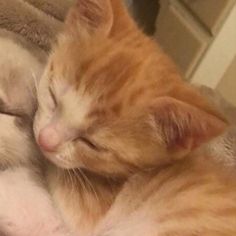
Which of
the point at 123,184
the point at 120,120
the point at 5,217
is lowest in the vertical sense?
the point at 5,217

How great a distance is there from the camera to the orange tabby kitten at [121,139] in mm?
921

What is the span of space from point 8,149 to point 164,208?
0.28 m

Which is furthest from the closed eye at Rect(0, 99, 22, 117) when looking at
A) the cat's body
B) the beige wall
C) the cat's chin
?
the beige wall

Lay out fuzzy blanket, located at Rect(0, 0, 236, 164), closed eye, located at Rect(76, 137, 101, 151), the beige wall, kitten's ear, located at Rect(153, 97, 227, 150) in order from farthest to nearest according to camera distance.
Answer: the beige wall, fuzzy blanket, located at Rect(0, 0, 236, 164), closed eye, located at Rect(76, 137, 101, 151), kitten's ear, located at Rect(153, 97, 227, 150)

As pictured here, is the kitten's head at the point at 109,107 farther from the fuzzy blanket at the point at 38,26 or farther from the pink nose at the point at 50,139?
the fuzzy blanket at the point at 38,26

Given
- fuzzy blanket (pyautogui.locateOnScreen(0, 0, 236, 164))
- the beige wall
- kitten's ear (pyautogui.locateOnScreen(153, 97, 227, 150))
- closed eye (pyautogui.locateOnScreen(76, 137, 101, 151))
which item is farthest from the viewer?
the beige wall

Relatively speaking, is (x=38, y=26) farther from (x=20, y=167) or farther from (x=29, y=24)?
(x=20, y=167)

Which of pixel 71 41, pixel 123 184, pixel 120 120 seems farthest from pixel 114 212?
pixel 71 41

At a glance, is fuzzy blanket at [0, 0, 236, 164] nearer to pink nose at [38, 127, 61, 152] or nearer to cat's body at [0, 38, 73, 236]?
cat's body at [0, 38, 73, 236]

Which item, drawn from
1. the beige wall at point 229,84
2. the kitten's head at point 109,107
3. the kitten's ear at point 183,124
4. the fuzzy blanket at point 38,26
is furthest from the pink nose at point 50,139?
the beige wall at point 229,84

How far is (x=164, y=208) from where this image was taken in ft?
3.20

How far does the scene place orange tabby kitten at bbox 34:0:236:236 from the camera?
36.3 inches

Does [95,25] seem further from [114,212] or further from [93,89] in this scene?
[114,212]

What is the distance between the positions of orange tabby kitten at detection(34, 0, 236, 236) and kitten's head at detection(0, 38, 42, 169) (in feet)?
0.15
